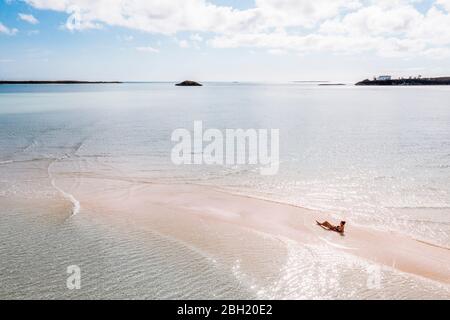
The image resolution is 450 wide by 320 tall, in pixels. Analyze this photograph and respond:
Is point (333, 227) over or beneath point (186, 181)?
beneath

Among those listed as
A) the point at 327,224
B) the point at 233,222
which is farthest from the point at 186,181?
the point at 327,224

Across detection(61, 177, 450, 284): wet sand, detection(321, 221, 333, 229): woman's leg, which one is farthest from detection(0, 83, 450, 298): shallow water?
detection(321, 221, 333, 229): woman's leg

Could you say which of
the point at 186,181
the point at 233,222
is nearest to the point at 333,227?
the point at 233,222

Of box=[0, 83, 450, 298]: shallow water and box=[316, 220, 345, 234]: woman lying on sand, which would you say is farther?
box=[316, 220, 345, 234]: woman lying on sand

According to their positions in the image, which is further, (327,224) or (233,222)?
(233,222)

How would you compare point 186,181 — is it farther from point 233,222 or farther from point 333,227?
point 333,227

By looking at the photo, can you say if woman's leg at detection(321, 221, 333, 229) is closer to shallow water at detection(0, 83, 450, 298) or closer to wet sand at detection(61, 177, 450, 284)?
wet sand at detection(61, 177, 450, 284)

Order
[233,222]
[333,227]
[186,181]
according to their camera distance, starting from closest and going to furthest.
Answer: [333,227]
[233,222]
[186,181]

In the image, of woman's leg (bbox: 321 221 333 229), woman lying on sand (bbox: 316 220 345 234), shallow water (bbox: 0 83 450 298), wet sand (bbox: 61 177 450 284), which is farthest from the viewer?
woman's leg (bbox: 321 221 333 229)

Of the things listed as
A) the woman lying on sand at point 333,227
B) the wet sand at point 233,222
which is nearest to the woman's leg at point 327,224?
the woman lying on sand at point 333,227

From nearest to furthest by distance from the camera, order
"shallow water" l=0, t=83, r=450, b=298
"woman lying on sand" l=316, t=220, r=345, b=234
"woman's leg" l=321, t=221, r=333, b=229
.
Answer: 1. "shallow water" l=0, t=83, r=450, b=298
2. "woman lying on sand" l=316, t=220, r=345, b=234
3. "woman's leg" l=321, t=221, r=333, b=229

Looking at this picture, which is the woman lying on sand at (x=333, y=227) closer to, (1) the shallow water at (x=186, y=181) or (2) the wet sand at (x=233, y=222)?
(2) the wet sand at (x=233, y=222)

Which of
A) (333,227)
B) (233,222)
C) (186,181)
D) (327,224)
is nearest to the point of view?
(333,227)
